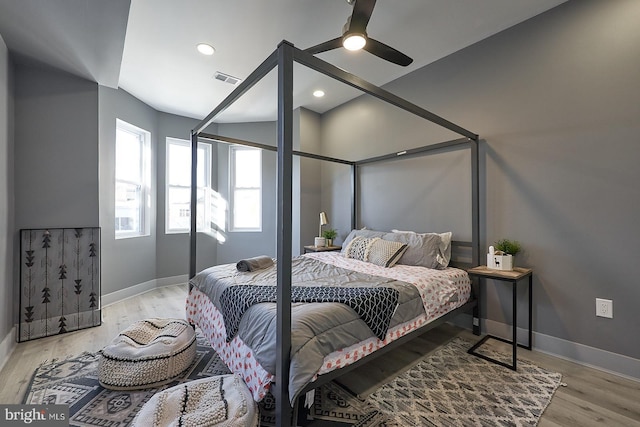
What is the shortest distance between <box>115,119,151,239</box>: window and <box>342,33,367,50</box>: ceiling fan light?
136 inches

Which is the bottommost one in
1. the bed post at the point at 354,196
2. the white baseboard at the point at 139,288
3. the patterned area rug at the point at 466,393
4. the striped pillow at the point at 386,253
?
the patterned area rug at the point at 466,393

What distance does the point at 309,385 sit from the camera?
1.40 m

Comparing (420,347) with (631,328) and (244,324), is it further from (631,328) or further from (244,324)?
(244,324)

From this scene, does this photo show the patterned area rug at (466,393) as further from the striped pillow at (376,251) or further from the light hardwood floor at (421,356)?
the striped pillow at (376,251)

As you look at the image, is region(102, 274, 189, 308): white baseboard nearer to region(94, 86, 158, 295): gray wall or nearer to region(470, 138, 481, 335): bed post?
region(94, 86, 158, 295): gray wall

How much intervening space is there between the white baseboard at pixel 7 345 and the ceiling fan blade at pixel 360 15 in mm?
3585

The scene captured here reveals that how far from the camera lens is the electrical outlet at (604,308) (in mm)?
2080

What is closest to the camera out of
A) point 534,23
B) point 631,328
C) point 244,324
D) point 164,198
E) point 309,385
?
point 309,385

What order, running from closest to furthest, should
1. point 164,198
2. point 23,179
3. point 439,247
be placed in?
1. point 23,179
2. point 439,247
3. point 164,198

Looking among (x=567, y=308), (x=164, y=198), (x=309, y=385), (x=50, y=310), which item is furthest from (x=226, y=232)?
(x=567, y=308)

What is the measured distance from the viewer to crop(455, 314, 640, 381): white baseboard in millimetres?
1990

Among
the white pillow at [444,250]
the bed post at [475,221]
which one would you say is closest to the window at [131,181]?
the white pillow at [444,250]

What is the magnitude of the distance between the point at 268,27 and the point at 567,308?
11.7 feet

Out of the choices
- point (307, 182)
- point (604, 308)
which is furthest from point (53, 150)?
point (604, 308)
